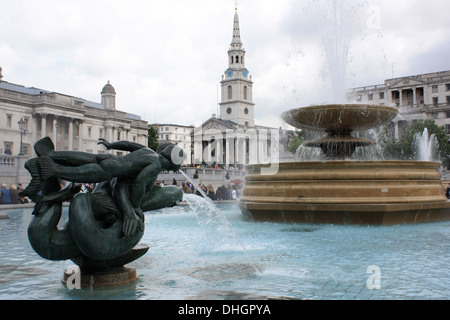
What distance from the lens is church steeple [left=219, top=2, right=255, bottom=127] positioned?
94938 mm

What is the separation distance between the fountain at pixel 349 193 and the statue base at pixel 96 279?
18.0 feet

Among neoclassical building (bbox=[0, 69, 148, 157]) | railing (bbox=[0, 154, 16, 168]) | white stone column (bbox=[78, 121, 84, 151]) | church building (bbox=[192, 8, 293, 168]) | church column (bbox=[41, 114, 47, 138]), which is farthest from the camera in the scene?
church building (bbox=[192, 8, 293, 168])

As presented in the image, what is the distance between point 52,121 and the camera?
5753cm

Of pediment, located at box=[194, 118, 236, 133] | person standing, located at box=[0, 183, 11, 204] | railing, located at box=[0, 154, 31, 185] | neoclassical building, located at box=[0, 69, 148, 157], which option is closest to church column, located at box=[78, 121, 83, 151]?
neoclassical building, located at box=[0, 69, 148, 157]

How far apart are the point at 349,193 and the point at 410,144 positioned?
38598 mm

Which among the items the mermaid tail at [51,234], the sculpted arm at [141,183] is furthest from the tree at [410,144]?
the mermaid tail at [51,234]

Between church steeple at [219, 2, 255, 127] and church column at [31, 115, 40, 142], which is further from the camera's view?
church steeple at [219, 2, 255, 127]

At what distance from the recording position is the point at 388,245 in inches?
251

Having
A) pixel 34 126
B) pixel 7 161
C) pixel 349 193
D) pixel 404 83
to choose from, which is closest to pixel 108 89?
pixel 34 126

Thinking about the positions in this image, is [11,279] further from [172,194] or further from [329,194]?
[329,194]

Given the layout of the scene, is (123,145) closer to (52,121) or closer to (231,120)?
(52,121)

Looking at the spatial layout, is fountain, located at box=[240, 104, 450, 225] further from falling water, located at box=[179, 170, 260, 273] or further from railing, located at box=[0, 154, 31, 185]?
railing, located at box=[0, 154, 31, 185]

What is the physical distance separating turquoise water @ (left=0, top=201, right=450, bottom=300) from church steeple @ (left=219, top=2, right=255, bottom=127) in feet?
286
